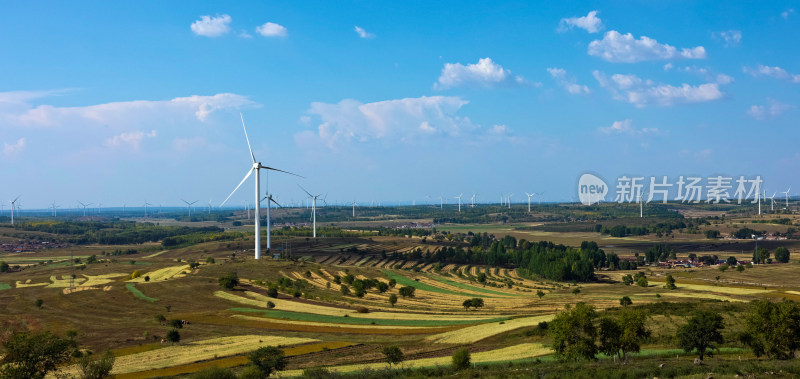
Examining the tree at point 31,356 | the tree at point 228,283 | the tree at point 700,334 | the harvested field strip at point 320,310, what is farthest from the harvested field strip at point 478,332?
the tree at point 228,283

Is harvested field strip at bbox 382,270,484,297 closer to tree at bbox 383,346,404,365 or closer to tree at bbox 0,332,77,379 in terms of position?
Answer: tree at bbox 383,346,404,365

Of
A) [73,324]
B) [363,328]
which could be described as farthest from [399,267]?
[73,324]

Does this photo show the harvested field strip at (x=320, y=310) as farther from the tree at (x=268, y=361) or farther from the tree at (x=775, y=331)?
the tree at (x=775, y=331)

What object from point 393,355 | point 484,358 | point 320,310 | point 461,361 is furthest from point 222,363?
point 320,310

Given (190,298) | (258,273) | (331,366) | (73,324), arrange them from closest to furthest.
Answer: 1. (331,366)
2. (73,324)
3. (190,298)
4. (258,273)

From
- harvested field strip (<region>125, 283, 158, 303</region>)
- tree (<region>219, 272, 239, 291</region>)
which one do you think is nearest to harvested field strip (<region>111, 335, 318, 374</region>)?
harvested field strip (<region>125, 283, 158, 303</region>)

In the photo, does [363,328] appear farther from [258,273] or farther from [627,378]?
[258,273]
